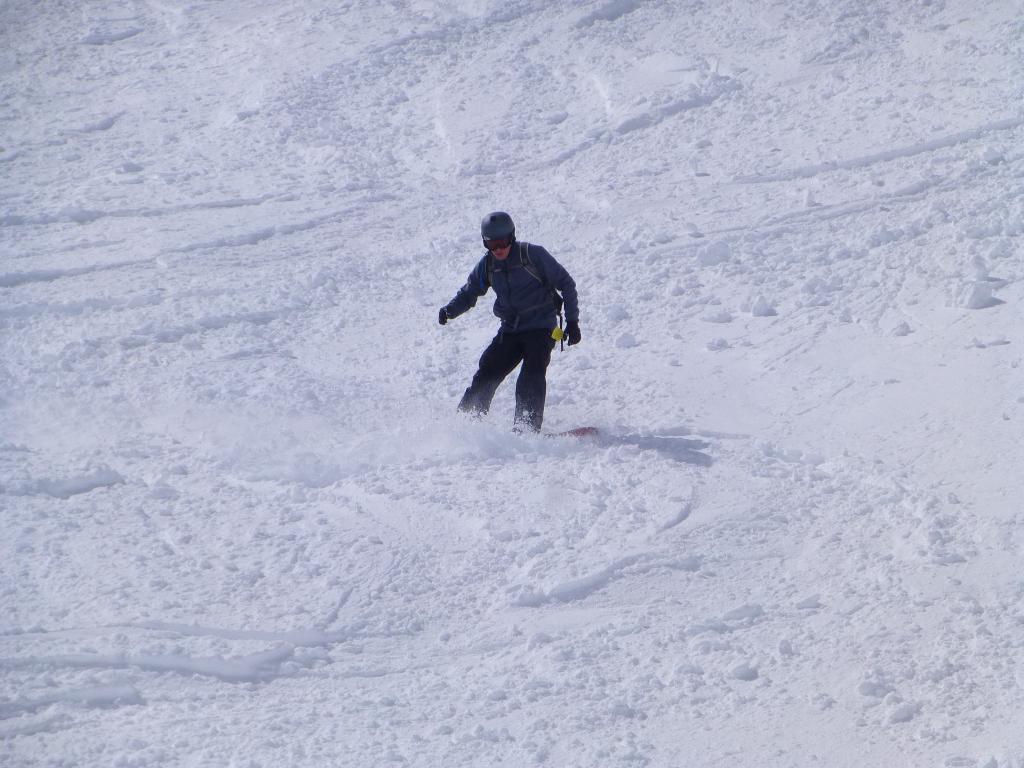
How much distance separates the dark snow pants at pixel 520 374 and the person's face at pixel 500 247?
0.64m

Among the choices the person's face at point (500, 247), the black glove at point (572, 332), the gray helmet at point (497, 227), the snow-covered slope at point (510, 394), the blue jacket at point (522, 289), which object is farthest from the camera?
the black glove at point (572, 332)

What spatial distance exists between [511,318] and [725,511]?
208 centimetres

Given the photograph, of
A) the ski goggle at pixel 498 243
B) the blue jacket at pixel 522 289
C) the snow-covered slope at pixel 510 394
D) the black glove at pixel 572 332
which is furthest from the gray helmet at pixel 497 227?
the snow-covered slope at pixel 510 394

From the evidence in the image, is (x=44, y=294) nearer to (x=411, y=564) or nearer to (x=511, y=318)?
(x=511, y=318)

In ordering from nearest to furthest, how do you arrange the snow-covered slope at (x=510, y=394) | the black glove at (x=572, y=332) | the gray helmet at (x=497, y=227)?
the snow-covered slope at (x=510, y=394) < the gray helmet at (x=497, y=227) < the black glove at (x=572, y=332)

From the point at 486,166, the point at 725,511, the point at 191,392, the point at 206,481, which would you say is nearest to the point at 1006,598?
the point at 725,511

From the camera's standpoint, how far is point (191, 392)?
8.26 m

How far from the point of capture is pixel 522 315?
294 inches

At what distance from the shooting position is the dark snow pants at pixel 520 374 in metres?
7.48

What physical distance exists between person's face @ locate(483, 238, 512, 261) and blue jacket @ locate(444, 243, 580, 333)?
2.9 inches

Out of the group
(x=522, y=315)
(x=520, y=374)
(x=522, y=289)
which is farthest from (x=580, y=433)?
(x=522, y=289)

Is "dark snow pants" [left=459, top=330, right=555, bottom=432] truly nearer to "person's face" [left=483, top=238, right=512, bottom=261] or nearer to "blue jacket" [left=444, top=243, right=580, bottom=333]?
"blue jacket" [left=444, top=243, right=580, bottom=333]

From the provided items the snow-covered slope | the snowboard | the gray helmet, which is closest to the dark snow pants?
the snowboard

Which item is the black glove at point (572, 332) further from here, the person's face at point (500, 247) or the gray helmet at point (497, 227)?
the gray helmet at point (497, 227)
